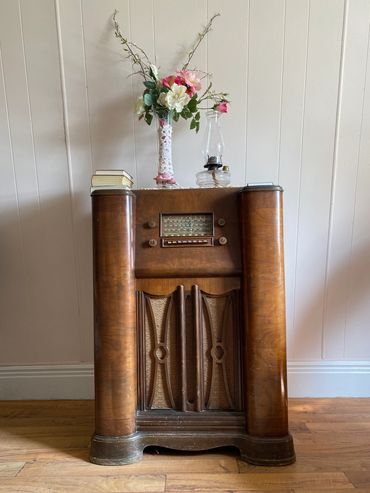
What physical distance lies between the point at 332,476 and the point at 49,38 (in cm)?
201

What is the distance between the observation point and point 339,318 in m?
1.54

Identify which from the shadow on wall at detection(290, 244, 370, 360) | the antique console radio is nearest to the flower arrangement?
the antique console radio

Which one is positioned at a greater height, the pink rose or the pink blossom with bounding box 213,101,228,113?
the pink rose

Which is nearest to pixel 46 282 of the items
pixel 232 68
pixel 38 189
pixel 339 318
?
pixel 38 189

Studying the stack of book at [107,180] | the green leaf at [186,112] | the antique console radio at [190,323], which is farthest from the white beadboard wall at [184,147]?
the antique console radio at [190,323]

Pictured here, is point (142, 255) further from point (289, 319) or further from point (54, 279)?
point (289, 319)

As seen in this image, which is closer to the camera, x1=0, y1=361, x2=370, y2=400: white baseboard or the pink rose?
the pink rose

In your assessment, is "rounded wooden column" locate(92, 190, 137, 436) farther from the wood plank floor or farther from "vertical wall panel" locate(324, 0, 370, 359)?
"vertical wall panel" locate(324, 0, 370, 359)

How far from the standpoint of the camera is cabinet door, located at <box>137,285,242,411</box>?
44.1 inches

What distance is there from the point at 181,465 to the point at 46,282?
0.98 metres

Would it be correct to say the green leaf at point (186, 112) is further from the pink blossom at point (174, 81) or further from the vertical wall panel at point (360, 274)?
the vertical wall panel at point (360, 274)

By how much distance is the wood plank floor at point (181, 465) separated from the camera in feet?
3.24

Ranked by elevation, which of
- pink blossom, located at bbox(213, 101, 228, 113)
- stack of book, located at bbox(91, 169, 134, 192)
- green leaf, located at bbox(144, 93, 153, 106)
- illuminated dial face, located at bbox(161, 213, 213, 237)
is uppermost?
green leaf, located at bbox(144, 93, 153, 106)

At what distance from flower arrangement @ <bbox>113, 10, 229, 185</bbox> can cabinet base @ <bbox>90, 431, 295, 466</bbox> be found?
36.5 inches
